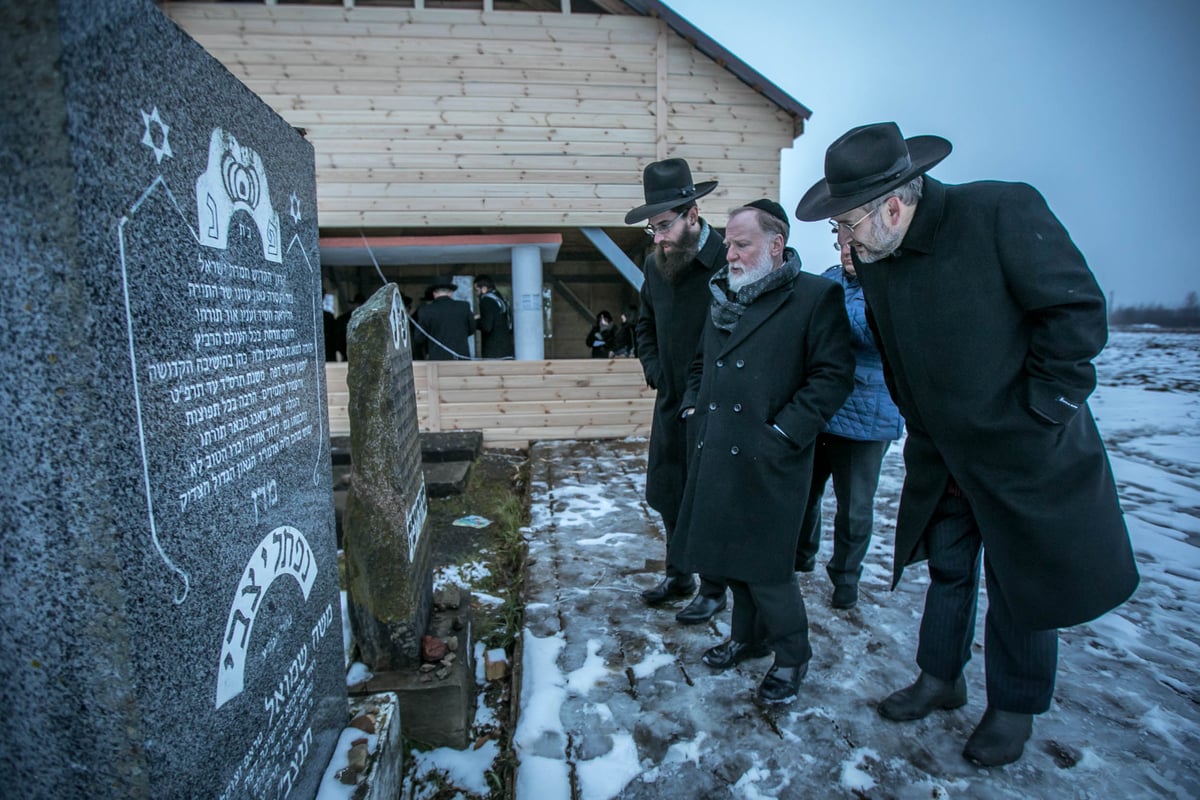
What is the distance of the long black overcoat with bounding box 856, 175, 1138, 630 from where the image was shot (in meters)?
1.88

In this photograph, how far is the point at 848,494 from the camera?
333cm

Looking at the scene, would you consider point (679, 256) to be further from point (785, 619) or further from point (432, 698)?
point (432, 698)

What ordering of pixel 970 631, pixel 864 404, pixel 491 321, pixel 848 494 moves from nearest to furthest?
pixel 970 631, pixel 864 404, pixel 848 494, pixel 491 321

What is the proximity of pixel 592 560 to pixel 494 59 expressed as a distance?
680 cm

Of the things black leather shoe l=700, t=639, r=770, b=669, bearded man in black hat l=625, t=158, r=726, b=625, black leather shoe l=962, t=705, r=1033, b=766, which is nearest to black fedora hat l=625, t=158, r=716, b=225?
bearded man in black hat l=625, t=158, r=726, b=625

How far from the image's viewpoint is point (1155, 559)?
3.93 m

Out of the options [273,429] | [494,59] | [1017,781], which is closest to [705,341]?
[273,429]

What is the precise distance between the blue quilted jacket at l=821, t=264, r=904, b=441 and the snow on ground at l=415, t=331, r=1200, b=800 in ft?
3.24

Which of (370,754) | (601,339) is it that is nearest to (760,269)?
(370,754)

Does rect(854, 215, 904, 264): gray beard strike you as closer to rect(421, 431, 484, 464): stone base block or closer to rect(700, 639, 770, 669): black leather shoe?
rect(700, 639, 770, 669): black leather shoe

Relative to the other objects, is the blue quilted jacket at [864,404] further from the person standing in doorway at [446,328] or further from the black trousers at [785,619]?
the person standing in doorway at [446,328]

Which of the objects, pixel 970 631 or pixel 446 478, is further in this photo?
pixel 446 478

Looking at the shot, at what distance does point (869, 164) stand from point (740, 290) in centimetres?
69

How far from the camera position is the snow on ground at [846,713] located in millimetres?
2125
